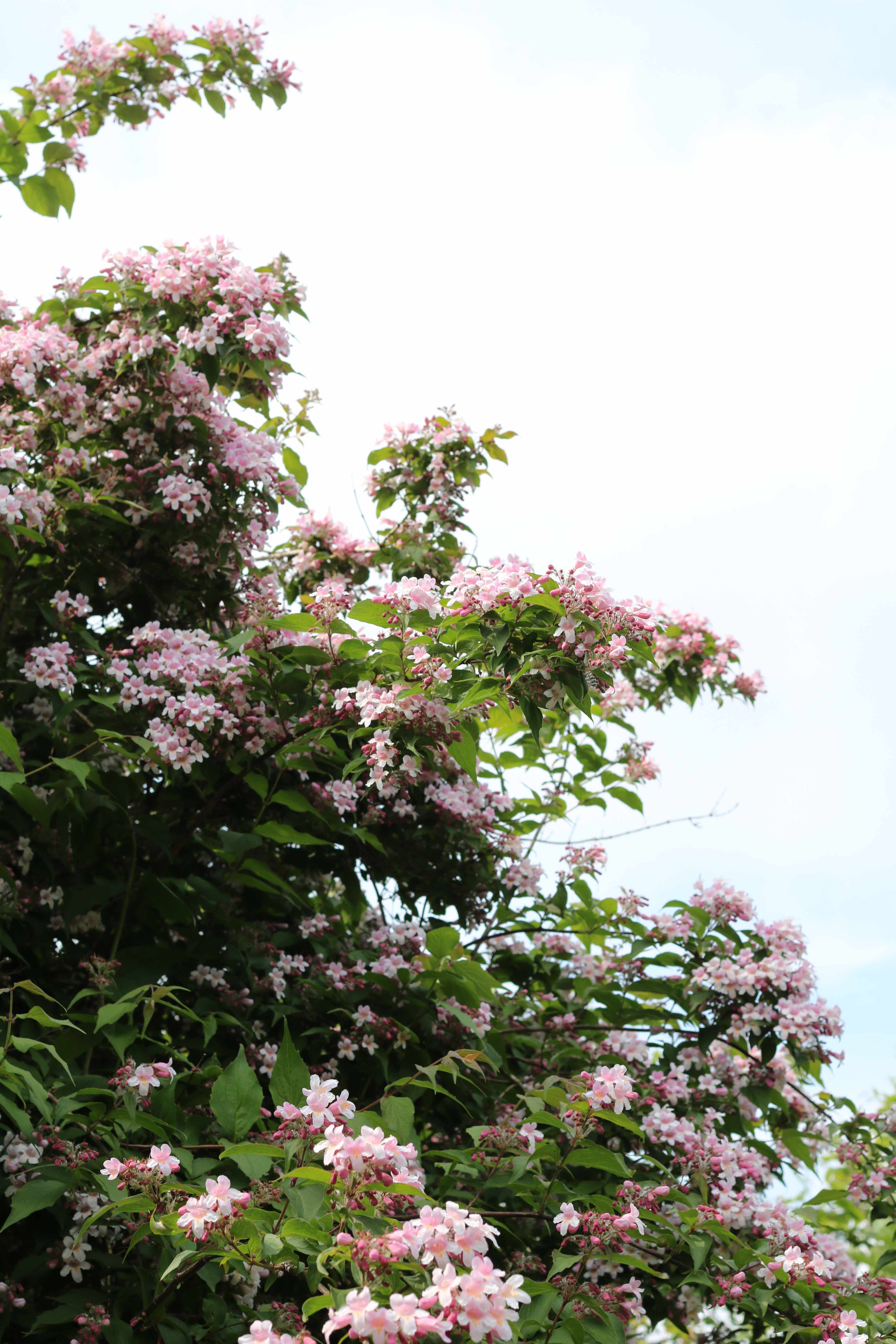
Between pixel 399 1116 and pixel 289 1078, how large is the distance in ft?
0.78

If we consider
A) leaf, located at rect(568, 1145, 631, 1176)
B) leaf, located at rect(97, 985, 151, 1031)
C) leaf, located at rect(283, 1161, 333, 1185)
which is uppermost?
leaf, located at rect(568, 1145, 631, 1176)

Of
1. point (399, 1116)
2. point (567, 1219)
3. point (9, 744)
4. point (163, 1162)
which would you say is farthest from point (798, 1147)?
point (9, 744)

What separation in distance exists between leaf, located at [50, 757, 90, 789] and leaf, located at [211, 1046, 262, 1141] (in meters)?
0.89

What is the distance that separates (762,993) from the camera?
3.96 m

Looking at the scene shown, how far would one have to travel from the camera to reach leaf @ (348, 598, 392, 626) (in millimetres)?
2928

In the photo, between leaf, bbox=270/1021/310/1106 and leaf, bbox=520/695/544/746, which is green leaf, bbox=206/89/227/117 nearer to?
leaf, bbox=520/695/544/746

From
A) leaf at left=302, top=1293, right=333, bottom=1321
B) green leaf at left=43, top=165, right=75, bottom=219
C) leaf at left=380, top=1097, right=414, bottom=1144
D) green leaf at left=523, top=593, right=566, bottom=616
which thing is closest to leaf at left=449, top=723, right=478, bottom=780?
green leaf at left=523, top=593, right=566, bottom=616

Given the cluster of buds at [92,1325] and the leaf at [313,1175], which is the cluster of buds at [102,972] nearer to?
the cluster of buds at [92,1325]

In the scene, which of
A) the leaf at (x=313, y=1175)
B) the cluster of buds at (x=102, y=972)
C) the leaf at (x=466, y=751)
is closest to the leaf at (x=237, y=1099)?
the leaf at (x=313, y=1175)

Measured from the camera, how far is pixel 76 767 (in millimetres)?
2920

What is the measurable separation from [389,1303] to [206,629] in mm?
2977

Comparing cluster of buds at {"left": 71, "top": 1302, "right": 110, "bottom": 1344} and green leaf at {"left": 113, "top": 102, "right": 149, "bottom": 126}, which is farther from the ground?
green leaf at {"left": 113, "top": 102, "right": 149, "bottom": 126}

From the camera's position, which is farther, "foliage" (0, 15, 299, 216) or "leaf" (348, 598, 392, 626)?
"foliage" (0, 15, 299, 216)

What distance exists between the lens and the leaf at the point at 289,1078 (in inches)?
87.9
